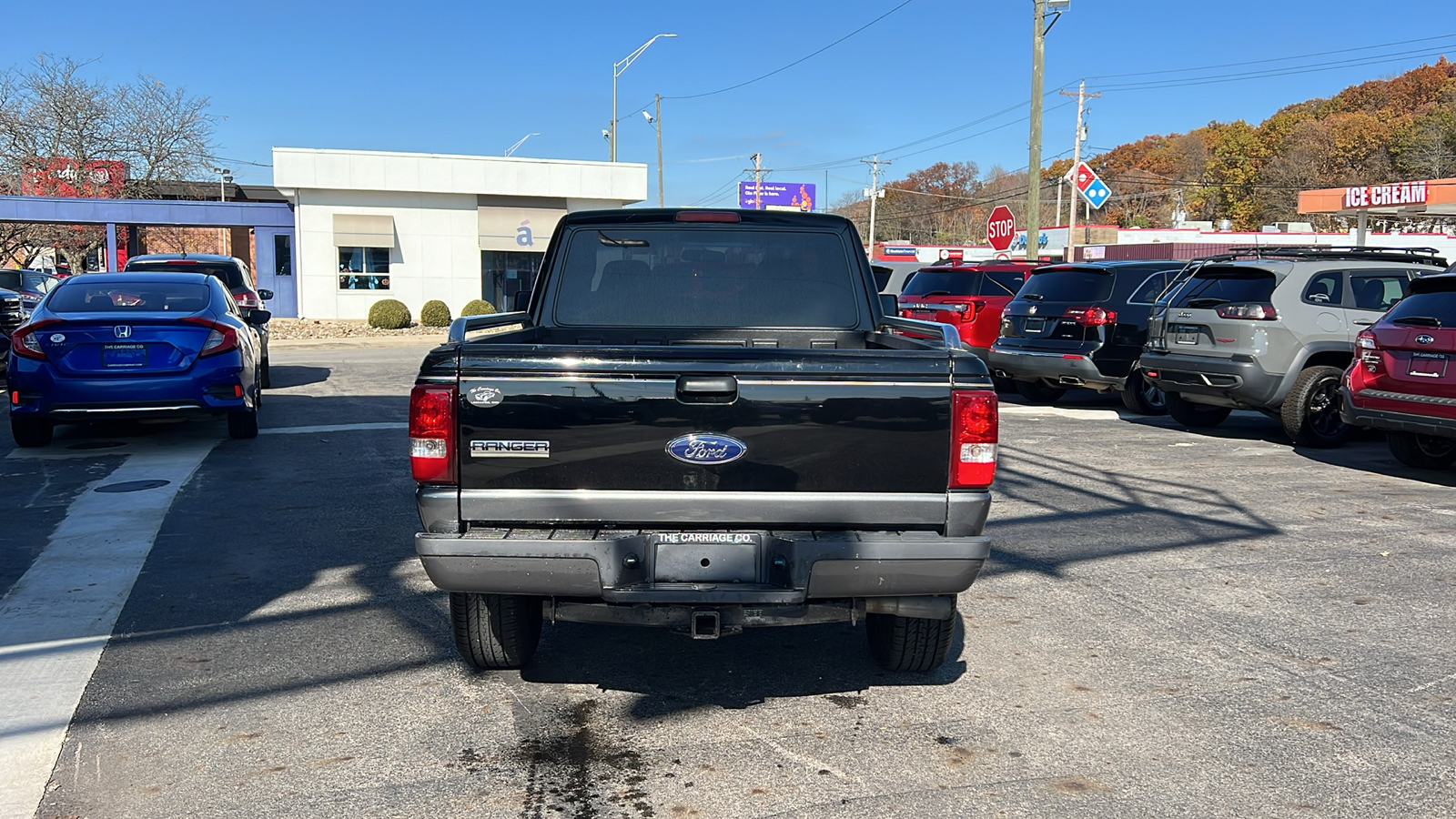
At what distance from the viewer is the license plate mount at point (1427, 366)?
29.0ft

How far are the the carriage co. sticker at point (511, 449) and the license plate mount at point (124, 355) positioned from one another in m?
7.26

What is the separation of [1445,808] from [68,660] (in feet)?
16.7

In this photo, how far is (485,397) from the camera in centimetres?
380

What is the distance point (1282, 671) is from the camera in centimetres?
486

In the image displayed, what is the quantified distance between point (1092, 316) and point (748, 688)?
10.0 metres

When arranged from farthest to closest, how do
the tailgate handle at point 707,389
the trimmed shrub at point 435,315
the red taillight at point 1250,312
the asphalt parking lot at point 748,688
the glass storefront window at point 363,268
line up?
the glass storefront window at point 363,268, the trimmed shrub at point 435,315, the red taillight at point 1250,312, the tailgate handle at point 707,389, the asphalt parking lot at point 748,688

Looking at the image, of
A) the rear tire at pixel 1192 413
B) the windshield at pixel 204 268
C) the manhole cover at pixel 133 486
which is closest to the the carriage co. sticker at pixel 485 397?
the manhole cover at pixel 133 486

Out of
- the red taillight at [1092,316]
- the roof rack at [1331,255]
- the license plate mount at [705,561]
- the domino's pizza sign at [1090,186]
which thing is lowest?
the license plate mount at [705,561]

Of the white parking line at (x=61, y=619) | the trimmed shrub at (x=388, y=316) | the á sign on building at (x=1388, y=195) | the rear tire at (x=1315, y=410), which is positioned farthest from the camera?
the trimmed shrub at (x=388, y=316)

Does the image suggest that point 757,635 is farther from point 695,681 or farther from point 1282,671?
point 1282,671

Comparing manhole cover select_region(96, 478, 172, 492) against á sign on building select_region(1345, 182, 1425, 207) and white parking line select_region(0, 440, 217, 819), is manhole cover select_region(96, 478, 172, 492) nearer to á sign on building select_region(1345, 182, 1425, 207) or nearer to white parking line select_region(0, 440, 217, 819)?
white parking line select_region(0, 440, 217, 819)

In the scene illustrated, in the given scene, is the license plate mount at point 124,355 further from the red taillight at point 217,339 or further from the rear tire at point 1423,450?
the rear tire at point 1423,450

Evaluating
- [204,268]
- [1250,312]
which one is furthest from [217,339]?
[1250,312]

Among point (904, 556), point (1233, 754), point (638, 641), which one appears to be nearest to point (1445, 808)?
point (1233, 754)
